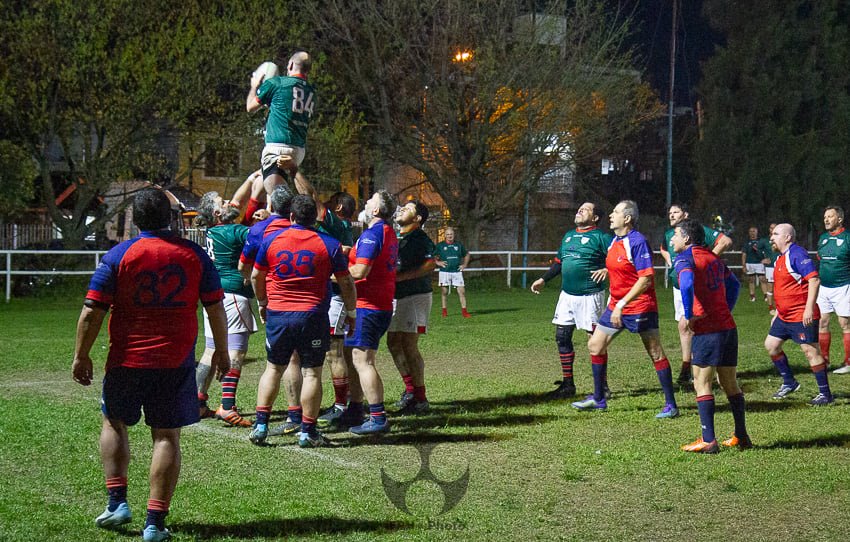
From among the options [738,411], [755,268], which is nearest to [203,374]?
[738,411]

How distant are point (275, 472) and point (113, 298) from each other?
2.39 meters

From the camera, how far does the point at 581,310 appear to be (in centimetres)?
1110

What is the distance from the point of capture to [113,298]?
5586 millimetres

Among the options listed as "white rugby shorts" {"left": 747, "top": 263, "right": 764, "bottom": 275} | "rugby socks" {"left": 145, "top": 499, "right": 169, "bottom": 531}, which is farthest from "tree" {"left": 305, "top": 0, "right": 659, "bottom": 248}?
"rugby socks" {"left": 145, "top": 499, "right": 169, "bottom": 531}

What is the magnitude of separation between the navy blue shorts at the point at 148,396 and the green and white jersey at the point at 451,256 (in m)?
17.3

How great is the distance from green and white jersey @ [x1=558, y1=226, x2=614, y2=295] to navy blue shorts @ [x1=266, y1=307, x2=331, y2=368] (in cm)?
395

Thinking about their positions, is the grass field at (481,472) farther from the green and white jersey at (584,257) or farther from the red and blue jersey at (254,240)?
the red and blue jersey at (254,240)

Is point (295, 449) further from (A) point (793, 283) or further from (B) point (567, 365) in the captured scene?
(A) point (793, 283)

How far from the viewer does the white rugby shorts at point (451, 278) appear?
22.5 m

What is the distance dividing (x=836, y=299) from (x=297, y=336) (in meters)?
9.01

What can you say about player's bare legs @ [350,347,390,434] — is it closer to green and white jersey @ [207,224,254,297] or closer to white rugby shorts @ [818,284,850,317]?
green and white jersey @ [207,224,254,297]

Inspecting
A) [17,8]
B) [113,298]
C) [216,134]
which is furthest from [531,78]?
[113,298]

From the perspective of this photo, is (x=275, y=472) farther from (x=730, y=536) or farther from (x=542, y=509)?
(x=730, y=536)

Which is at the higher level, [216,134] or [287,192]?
[216,134]
